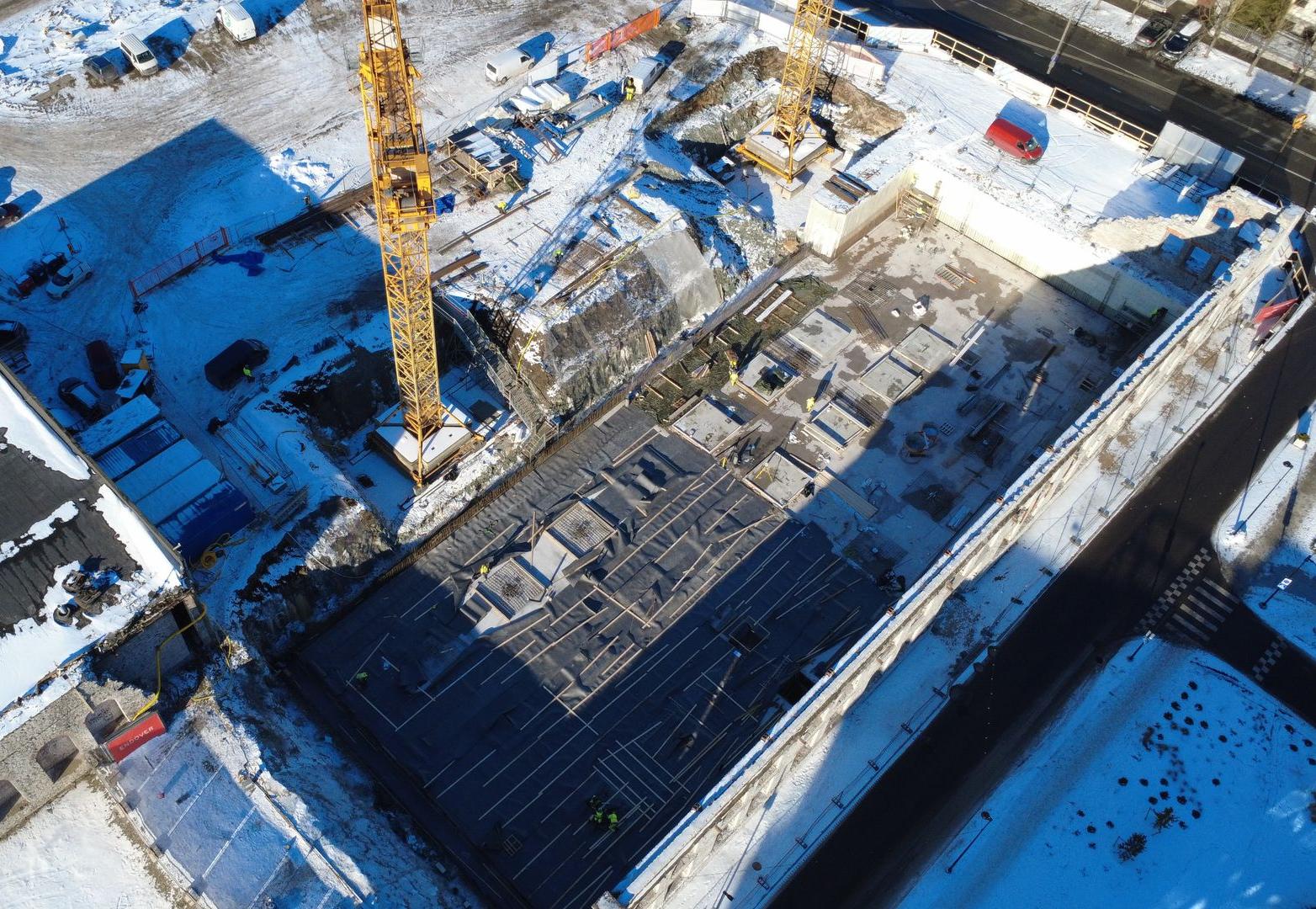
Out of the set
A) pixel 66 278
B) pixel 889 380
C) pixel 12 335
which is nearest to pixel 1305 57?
pixel 889 380

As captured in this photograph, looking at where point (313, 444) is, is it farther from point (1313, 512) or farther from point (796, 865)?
point (1313, 512)


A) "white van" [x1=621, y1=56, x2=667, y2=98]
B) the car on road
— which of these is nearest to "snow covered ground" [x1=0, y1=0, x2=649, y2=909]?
A: "white van" [x1=621, y1=56, x2=667, y2=98]

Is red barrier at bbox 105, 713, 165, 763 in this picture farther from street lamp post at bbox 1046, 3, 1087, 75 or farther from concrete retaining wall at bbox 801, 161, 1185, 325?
street lamp post at bbox 1046, 3, 1087, 75

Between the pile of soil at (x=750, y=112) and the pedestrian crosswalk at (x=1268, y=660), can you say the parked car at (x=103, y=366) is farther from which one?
the pedestrian crosswalk at (x=1268, y=660)

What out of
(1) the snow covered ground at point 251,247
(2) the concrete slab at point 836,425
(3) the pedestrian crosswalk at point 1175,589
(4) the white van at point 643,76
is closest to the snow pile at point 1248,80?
(4) the white van at point 643,76

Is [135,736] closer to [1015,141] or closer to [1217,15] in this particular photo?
[1015,141]
